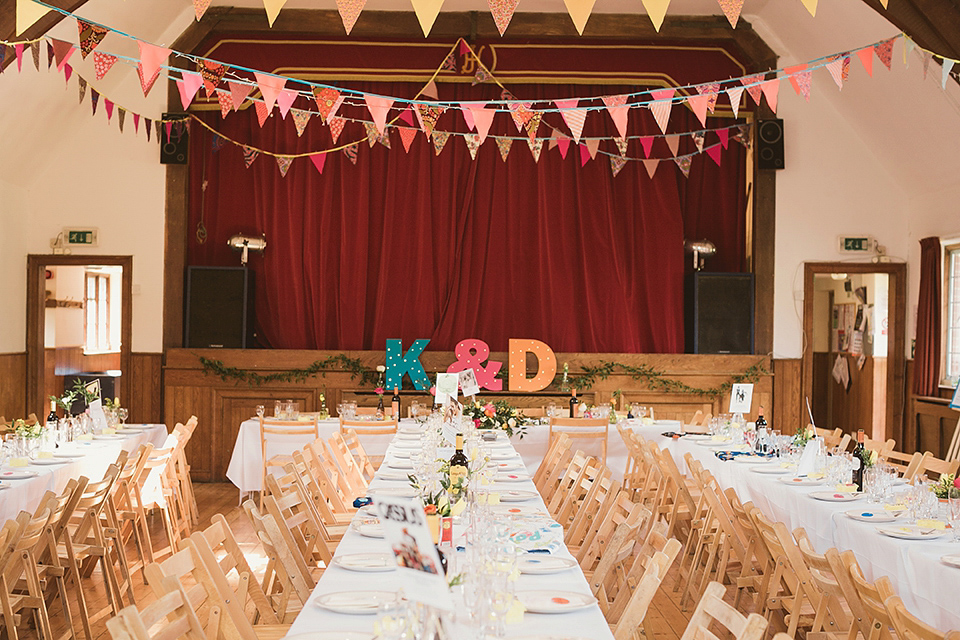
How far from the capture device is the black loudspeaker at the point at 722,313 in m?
9.95

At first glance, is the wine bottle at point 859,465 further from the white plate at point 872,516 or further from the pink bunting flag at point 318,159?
the pink bunting flag at point 318,159

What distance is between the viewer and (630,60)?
1033cm

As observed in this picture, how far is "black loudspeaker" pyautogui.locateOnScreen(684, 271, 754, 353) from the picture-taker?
995 cm

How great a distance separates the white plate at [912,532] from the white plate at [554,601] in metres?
1.85

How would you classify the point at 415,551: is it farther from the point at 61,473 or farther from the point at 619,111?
the point at 619,111

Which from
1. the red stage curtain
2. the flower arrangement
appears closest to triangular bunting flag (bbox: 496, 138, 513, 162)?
the red stage curtain

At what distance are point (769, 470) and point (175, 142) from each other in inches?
292

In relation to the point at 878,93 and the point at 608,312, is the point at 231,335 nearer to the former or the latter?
the point at 608,312

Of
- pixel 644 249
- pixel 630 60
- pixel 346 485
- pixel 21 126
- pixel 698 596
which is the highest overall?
pixel 630 60

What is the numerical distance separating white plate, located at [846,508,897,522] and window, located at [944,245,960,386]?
554 cm

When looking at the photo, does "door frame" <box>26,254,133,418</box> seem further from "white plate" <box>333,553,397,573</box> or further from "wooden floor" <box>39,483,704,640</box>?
"white plate" <box>333,553,397,573</box>

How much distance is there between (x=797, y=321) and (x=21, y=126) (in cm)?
848

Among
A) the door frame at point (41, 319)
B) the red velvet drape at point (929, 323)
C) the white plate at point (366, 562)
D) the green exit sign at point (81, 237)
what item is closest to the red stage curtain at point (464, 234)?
the door frame at point (41, 319)

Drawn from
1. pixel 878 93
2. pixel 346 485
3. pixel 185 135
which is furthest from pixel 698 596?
pixel 185 135
